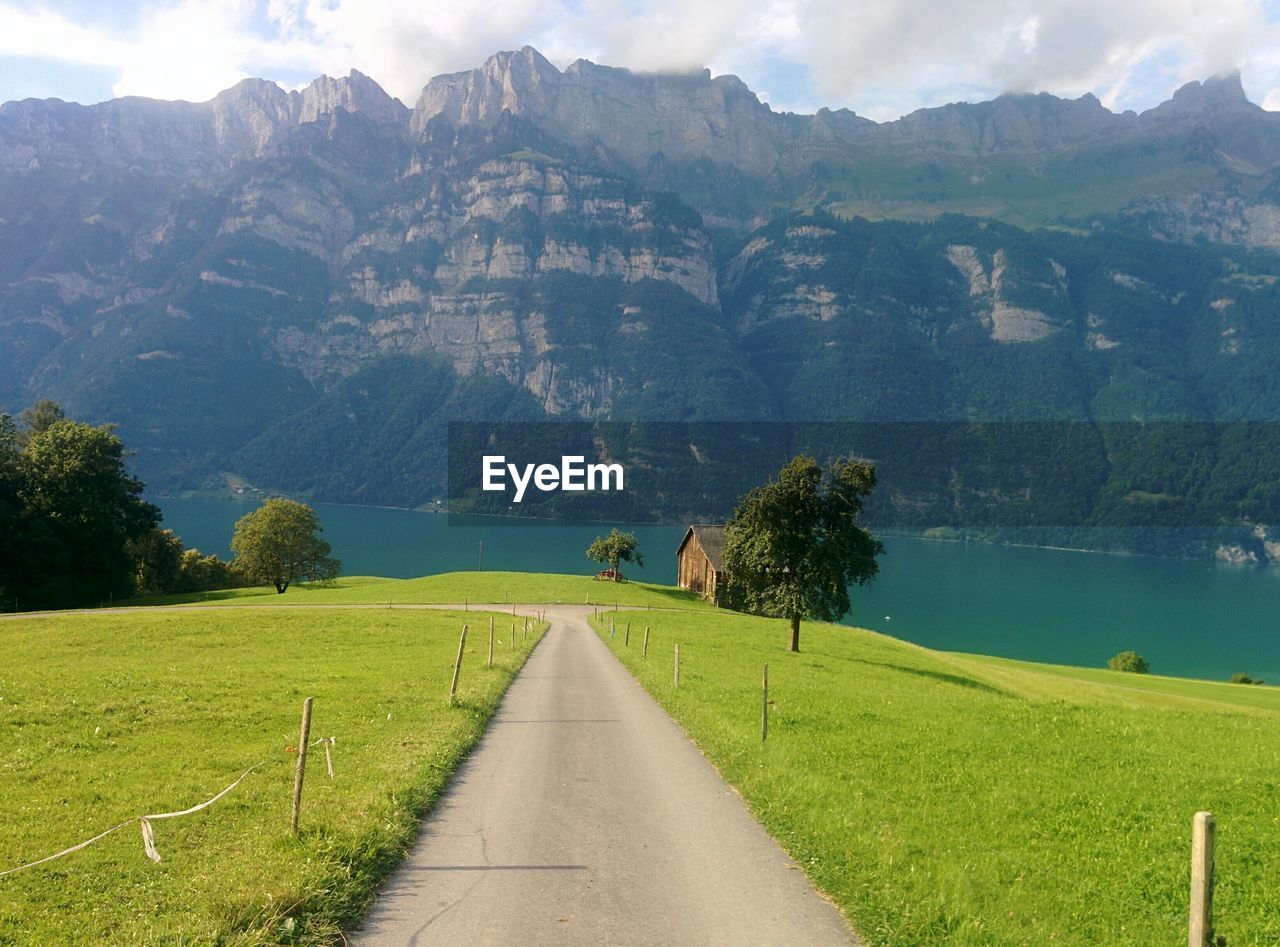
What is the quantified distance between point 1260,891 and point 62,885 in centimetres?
1526

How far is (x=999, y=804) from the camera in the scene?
14.3 meters

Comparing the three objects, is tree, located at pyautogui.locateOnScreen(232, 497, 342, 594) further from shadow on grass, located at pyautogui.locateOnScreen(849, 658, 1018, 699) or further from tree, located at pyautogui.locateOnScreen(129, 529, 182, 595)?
shadow on grass, located at pyautogui.locateOnScreen(849, 658, 1018, 699)

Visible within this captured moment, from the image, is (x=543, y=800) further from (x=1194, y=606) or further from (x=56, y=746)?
(x=1194, y=606)

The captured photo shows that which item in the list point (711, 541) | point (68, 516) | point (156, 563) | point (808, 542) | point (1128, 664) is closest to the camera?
point (808, 542)

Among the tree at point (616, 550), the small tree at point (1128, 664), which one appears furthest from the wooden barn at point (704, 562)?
the small tree at point (1128, 664)

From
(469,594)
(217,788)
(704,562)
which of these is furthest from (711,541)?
(217,788)

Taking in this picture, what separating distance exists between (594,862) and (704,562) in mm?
85603

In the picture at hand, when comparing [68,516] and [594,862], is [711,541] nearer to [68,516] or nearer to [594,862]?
[68,516]

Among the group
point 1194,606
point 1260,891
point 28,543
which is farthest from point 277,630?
point 1194,606

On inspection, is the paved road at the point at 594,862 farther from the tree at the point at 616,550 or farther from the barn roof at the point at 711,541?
the tree at the point at 616,550

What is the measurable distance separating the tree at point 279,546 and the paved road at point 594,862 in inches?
2979

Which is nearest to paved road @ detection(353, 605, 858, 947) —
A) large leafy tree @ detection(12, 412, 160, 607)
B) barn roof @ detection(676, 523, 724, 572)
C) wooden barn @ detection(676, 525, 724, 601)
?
large leafy tree @ detection(12, 412, 160, 607)

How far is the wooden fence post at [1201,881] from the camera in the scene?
6.28 metres

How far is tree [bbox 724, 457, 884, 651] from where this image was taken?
153ft
